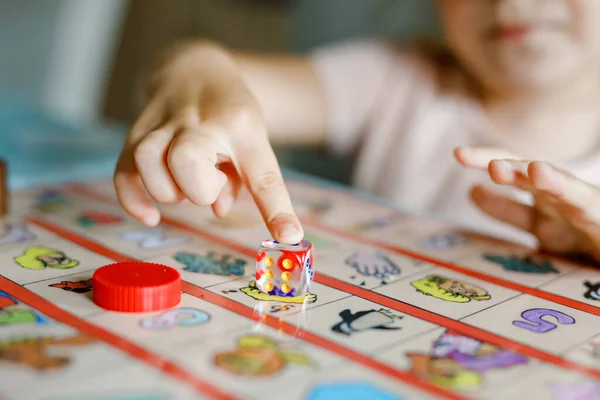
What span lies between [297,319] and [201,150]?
16cm

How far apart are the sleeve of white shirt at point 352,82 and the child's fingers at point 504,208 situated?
37 centimetres

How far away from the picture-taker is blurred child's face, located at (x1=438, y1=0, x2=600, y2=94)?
33.0 inches

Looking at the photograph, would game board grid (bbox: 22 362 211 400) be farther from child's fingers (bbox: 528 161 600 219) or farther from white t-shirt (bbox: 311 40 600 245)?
white t-shirt (bbox: 311 40 600 245)

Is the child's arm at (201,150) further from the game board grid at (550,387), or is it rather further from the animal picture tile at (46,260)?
the game board grid at (550,387)

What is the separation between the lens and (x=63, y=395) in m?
0.36

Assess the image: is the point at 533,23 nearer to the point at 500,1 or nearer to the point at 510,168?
the point at 500,1

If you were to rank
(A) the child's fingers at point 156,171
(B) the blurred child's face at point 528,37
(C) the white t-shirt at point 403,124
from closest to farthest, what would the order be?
(A) the child's fingers at point 156,171, (B) the blurred child's face at point 528,37, (C) the white t-shirt at point 403,124

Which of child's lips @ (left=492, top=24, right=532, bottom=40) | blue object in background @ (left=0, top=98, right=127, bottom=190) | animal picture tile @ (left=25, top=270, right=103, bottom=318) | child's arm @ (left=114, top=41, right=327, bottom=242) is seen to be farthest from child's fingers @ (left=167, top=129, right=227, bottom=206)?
child's lips @ (left=492, top=24, right=532, bottom=40)

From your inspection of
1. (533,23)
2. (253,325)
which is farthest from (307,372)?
(533,23)

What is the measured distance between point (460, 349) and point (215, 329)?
0.52 feet

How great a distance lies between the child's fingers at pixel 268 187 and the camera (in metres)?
0.53

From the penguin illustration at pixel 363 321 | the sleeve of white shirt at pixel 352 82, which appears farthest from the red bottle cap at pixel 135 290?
the sleeve of white shirt at pixel 352 82

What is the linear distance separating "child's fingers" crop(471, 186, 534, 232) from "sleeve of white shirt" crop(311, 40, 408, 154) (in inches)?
14.5

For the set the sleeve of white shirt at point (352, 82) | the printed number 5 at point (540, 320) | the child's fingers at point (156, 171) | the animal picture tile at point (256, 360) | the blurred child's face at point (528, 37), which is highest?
the blurred child's face at point (528, 37)
